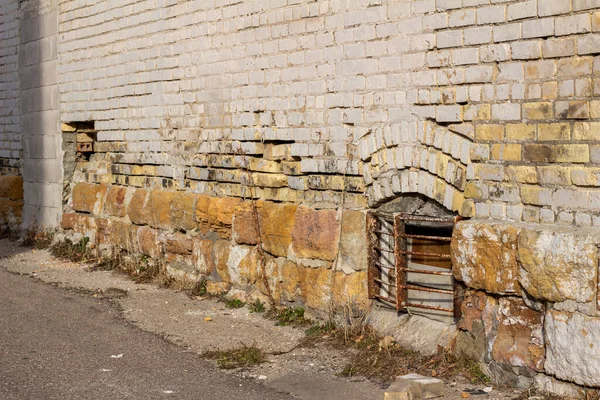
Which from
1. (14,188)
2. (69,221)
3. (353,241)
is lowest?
(69,221)

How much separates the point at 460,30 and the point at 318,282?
2467 mm

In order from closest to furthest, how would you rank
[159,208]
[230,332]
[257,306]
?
1. [230,332]
2. [257,306]
3. [159,208]

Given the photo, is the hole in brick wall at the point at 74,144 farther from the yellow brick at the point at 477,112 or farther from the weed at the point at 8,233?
the yellow brick at the point at 477,112

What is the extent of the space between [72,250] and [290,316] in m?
4.55

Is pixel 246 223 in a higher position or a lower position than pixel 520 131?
lower

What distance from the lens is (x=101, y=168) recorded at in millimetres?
10938

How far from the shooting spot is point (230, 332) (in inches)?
290

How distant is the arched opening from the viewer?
254 inches

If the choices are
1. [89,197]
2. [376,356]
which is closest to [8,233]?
[89,197]

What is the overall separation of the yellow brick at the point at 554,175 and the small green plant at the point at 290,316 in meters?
2.70

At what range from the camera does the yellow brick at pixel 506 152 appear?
5602mm

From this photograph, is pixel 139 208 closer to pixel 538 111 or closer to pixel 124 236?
pixel 124 236

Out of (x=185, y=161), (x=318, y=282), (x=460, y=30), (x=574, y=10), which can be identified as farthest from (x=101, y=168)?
(x=574, y=10)

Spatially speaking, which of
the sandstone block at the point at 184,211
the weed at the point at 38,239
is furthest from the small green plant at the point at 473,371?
the weed at the point at 38,239
